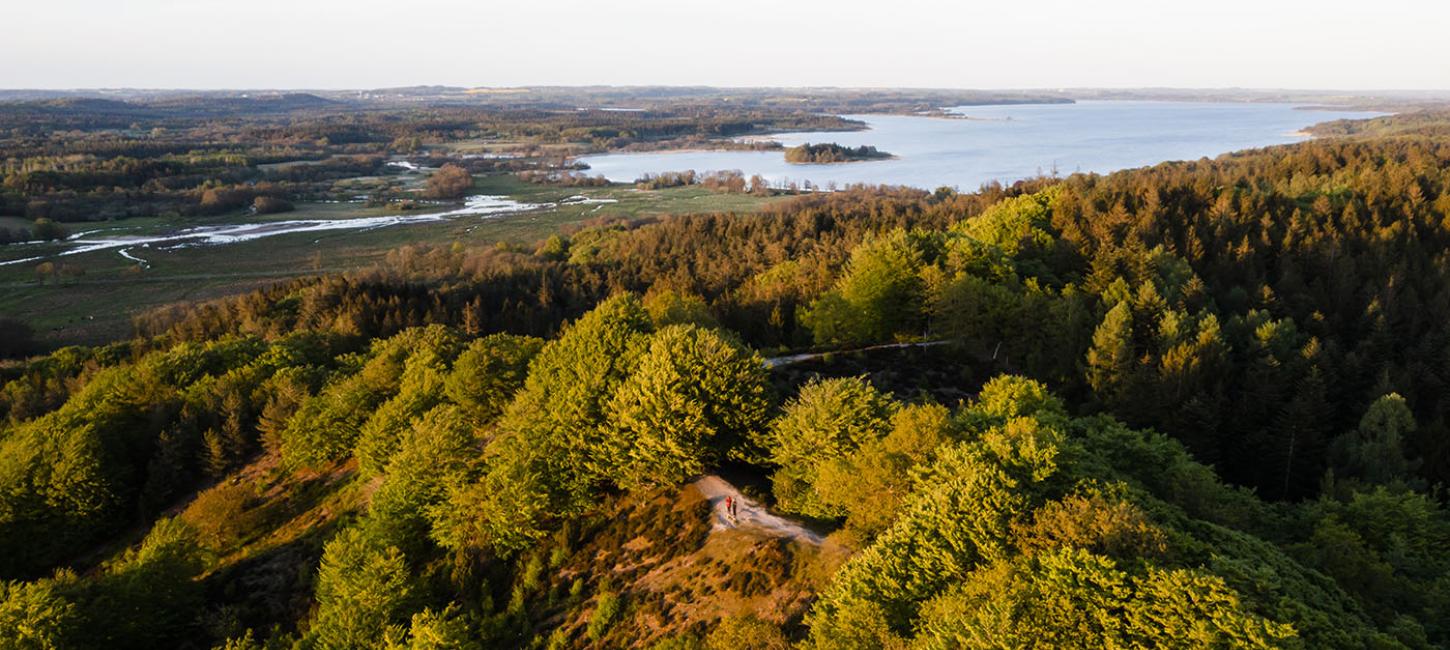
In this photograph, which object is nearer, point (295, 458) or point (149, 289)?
point (295, 458)

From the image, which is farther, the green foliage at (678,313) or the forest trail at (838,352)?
the forest trail at (838,352)

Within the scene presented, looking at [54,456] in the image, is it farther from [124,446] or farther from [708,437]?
[708,437]

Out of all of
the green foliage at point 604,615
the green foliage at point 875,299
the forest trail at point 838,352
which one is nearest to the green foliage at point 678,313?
the forest trail at point 838,352

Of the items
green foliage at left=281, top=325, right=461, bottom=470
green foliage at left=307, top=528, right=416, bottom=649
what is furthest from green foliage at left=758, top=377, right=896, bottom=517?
green foliage at left=281, top=325, right=461, bottom=470

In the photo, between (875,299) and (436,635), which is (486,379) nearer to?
(436,635)

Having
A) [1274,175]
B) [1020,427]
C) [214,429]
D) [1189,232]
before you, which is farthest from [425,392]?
[1274,175]

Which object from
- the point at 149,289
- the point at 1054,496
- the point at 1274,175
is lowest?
the point at 149,289

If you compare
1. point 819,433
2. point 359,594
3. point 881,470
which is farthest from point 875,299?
point 359,594

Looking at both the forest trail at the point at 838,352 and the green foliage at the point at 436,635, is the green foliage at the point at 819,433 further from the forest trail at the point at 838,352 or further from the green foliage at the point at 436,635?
the forest trail at the point at 838,352
